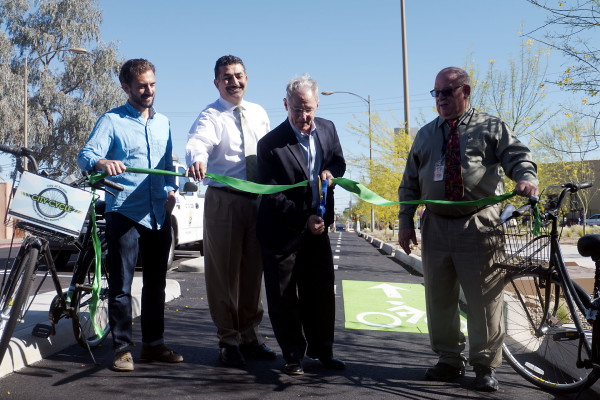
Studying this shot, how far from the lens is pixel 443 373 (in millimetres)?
3893

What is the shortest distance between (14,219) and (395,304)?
509 cm

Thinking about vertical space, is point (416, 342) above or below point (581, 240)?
below

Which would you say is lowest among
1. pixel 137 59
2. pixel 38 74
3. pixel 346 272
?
pixel 346 272

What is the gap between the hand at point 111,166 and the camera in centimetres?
381

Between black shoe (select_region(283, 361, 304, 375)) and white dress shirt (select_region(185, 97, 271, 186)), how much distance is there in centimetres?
142

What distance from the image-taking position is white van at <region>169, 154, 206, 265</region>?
11.5m

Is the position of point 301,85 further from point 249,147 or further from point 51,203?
point 51,203

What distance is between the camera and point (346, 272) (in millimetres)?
11672

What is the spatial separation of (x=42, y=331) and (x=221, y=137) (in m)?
1.87

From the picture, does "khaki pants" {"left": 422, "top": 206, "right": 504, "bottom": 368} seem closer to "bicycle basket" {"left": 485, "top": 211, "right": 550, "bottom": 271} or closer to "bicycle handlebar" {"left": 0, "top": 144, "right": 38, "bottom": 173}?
"bicycle basket" {"left": 485, "top": 211, "right": 550, "bottom": 271}

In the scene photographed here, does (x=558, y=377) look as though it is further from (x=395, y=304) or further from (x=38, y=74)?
(x=38, y=74)

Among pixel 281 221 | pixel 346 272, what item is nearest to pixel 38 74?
pixel 346 272

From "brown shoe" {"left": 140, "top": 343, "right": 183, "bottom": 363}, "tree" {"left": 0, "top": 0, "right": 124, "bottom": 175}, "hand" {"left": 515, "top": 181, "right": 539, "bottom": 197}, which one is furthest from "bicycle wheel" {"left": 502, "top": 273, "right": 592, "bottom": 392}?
"tree" {"left": 0, "top": 0, "right": 124, "bottom": 175}

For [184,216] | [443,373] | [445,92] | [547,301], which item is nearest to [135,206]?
[445,92]
